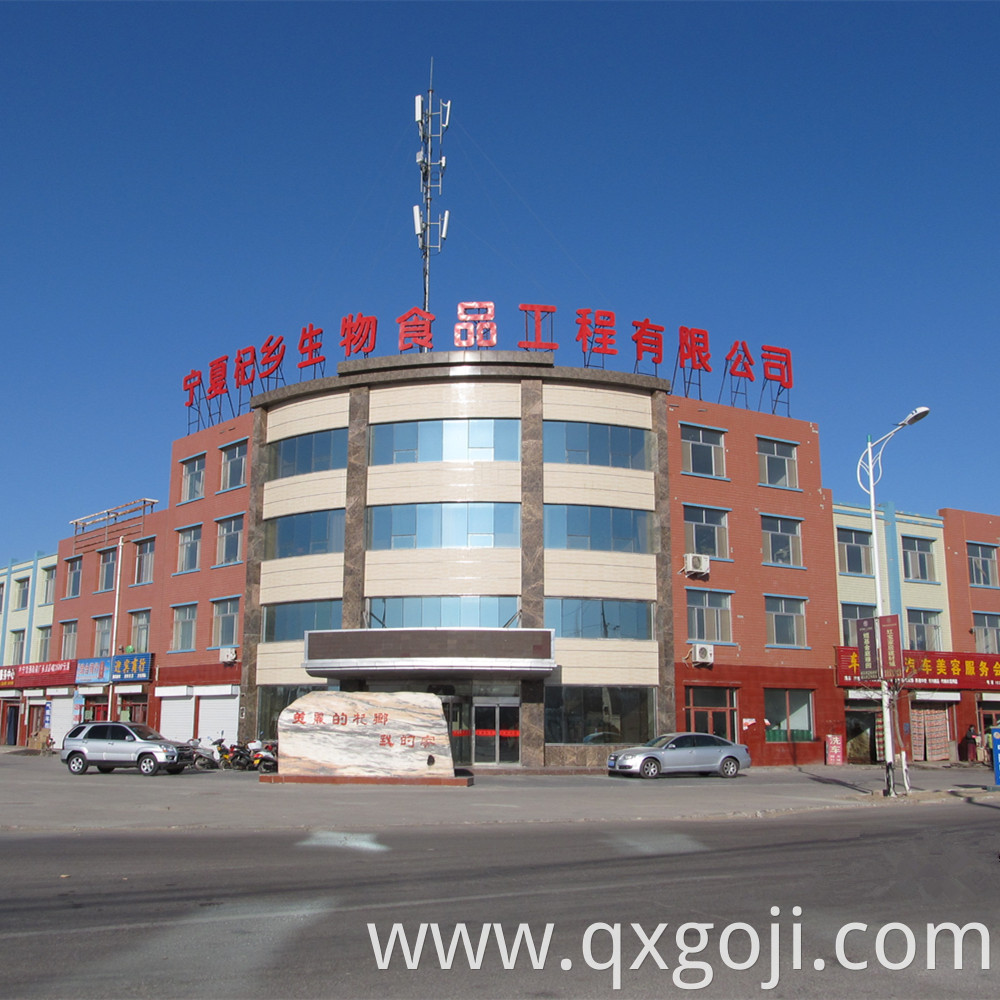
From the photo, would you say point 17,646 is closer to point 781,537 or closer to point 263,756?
point 263,756

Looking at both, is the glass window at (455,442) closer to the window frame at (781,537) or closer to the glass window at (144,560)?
the window frame at (781,537)

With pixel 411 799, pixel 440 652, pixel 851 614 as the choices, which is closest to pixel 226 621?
pixel 440 652

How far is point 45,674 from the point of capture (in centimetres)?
5494

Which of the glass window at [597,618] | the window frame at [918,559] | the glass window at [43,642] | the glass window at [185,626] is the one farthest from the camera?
the glass window at [43,642]

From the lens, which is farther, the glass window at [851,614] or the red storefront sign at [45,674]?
the red storefront sign at [45,674]

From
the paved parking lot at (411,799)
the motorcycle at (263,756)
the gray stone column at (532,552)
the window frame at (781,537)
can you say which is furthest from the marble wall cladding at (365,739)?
the window frame at (781,537)

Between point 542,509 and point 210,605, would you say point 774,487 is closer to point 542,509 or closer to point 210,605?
point 542,509

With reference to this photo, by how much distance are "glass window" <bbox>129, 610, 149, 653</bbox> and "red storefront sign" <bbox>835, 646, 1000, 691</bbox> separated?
31.8 m

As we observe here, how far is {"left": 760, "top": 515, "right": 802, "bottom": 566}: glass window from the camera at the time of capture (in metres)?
42.5

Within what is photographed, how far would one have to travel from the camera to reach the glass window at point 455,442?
38719 millimetres

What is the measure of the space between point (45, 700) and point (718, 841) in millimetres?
48941

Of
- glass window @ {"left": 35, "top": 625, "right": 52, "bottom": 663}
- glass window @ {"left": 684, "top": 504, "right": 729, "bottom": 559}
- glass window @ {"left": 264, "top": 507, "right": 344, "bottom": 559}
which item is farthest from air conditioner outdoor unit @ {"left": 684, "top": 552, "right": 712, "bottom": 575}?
glass window @ {"left": 35, "top": 625, "right": 52, "bottom": 663}

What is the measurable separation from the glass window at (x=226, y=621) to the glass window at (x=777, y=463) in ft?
75.7

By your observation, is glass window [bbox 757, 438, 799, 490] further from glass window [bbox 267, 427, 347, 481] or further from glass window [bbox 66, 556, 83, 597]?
glass window [bbox 66, 556, 83, 597]
